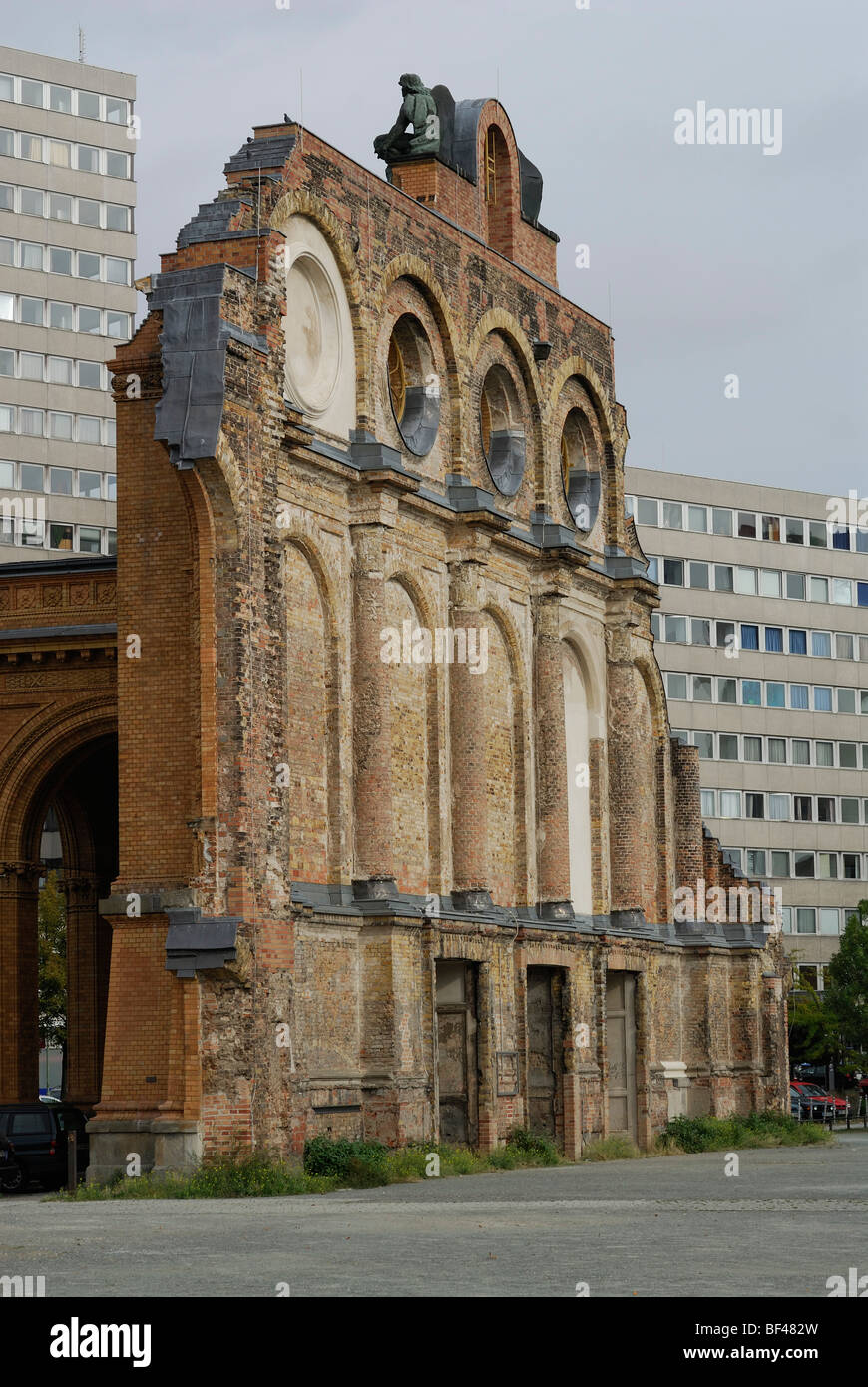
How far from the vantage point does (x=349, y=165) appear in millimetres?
33344

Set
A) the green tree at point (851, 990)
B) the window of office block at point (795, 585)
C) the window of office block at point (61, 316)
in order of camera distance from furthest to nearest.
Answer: the window of office block at point (795, 585)
the window of office block at point (61, 316)
the green tree at point (851, 990)

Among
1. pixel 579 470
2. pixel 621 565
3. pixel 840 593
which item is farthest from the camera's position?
pixel 840 593

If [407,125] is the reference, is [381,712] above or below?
below

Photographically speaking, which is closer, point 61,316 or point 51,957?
point 51,957

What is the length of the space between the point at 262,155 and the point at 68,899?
1497cm

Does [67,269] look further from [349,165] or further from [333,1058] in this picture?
[333,1058]

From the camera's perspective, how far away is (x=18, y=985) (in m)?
35.8

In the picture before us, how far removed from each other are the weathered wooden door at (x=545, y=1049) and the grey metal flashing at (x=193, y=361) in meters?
14.1

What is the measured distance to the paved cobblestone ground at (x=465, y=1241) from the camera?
15.1 m

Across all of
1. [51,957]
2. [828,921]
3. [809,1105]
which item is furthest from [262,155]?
[828,921]

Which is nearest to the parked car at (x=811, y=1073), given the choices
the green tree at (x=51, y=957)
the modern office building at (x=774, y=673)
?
the modern office building at (x=774, y=673)

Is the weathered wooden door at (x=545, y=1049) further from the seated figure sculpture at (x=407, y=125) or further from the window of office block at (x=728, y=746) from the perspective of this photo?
the window of office block at (x=728, y=746)

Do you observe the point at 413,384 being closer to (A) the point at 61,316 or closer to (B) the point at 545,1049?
(B) the point at 545,1049

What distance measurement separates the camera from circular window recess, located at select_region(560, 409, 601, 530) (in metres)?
43.7
